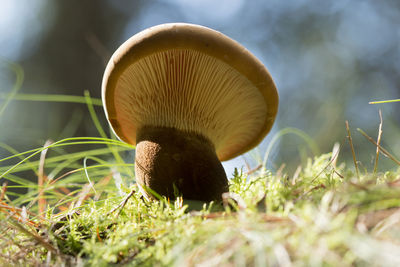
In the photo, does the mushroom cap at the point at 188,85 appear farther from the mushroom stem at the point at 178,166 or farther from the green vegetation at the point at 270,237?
the green vegetation at the point at 270,237

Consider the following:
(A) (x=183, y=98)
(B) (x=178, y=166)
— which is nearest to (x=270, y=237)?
(B) (x=178, y=166)

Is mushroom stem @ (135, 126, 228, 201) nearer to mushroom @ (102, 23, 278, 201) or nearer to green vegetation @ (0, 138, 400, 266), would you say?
mushroom @ (102, 23, 278, 201)

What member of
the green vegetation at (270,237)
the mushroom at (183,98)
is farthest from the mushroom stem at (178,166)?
the green vegetation at (270,237)

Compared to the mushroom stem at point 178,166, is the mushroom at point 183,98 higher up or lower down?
higher up

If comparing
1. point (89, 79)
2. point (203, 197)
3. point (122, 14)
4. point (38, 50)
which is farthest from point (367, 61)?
point (203, 197)

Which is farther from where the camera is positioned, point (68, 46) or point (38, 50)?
point (38, 50)

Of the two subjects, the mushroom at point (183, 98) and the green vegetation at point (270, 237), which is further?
the mushroom at point (183, 98)

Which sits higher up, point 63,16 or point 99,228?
point 63,16

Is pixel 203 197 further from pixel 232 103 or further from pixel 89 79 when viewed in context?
pixel 89 79
